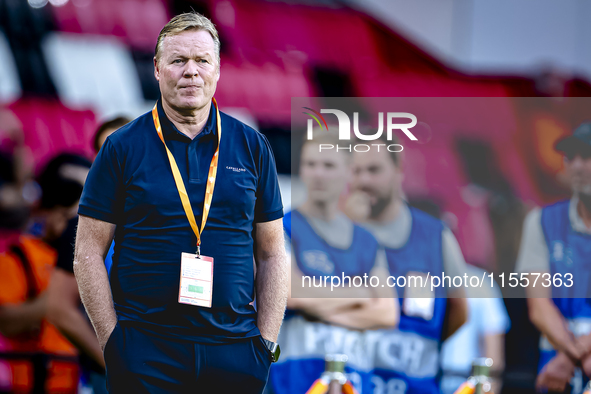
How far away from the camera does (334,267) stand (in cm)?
336

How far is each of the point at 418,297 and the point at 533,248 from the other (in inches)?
25.3

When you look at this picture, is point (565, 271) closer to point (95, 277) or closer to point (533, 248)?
point (533, 248)

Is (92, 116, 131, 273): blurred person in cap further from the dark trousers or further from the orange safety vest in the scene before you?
the dark trousers

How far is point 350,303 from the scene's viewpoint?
3.34m

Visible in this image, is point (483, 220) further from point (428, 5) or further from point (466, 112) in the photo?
point (428, 5)

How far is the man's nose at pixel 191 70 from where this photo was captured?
1.61 m

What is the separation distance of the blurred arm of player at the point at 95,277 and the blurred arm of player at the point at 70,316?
0.92m

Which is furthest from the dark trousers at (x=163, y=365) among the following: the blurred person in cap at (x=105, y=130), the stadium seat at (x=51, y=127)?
the stadium seat at (x=51, y=127)

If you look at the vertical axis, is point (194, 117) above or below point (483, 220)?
above

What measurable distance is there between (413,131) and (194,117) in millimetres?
2163

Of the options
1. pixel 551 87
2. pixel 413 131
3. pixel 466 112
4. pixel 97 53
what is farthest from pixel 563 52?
pixel 97 53

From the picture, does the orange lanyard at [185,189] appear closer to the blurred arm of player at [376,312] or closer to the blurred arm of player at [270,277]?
the blurred arm of player at [270,277]

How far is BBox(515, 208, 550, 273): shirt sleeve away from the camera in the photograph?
3.44 metres

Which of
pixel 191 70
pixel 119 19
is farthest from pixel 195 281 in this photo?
pixel 119 19
